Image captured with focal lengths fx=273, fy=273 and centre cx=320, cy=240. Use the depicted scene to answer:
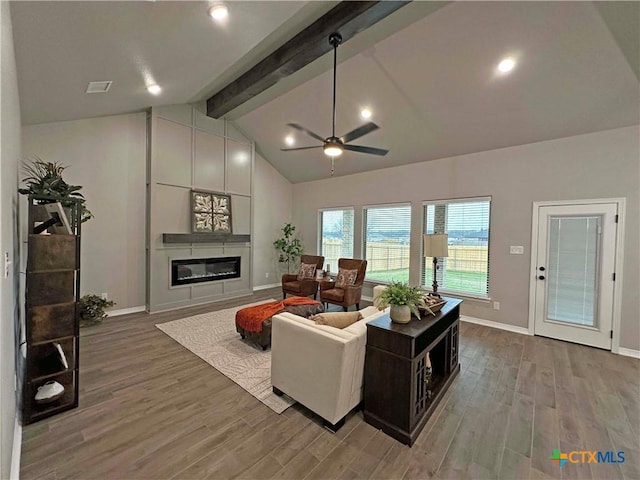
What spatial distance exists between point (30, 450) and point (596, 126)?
22.1ft

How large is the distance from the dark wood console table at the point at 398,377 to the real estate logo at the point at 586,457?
33.1 inches

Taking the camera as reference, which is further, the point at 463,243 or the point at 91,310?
the point at 463,243

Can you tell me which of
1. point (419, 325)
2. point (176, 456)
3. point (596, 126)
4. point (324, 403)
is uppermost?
point (596, 126)

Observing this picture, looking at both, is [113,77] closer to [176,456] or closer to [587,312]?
[176,456]

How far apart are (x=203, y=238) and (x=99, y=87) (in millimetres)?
2949

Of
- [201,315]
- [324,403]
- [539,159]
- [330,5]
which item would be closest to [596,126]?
[539,159]

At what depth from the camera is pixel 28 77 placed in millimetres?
2668

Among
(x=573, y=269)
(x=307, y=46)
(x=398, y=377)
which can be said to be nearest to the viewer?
(x=398, y=377)

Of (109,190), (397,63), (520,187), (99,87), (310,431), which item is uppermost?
(397,63)

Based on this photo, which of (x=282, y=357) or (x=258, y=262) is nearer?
(x=282, y=357)

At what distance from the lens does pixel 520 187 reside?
14.3 feet

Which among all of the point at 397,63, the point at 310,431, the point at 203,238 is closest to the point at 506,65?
the point at 397,63

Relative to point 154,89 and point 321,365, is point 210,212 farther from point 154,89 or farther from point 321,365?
point 321,365

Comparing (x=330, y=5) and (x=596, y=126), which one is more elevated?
(x=330, y=5)
